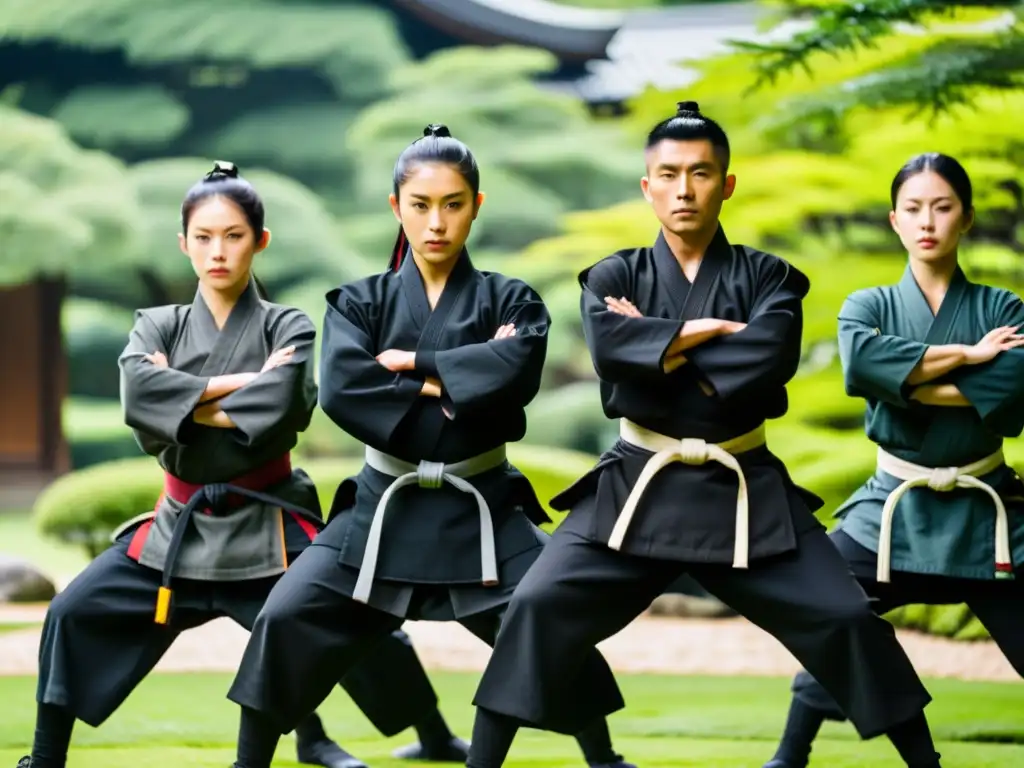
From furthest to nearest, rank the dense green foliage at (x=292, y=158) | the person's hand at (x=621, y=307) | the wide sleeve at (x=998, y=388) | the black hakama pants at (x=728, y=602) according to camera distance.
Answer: the dense green foliage at (x=292, y=158) < the wide sleeve at (x=998, y=388) < the person's hand at (x=621, y=307) < the black hakama pants at (x=728, y=602)

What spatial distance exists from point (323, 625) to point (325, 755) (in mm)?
974

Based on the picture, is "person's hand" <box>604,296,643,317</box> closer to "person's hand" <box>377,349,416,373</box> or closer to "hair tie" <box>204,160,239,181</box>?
"person's hand" <box>377,349,416,373</box>

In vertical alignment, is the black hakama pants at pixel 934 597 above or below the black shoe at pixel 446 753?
above

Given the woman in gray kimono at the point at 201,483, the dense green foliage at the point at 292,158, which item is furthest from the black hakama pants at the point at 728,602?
the dense green foliage at the point at 292,158

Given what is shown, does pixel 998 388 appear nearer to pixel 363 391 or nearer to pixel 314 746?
pixel 363 391

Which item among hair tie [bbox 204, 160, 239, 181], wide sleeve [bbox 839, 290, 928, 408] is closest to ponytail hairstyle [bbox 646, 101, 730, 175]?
wide sleeve [bbox 839, 290, 928, 408]

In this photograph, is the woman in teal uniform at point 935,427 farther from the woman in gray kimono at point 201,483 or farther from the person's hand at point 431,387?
the woman in gray kimono at point 201,483

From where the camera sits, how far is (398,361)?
3701 millimetres

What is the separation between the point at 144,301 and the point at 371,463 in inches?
367

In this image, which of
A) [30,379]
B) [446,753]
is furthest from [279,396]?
[30,379]

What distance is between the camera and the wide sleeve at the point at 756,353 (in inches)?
136

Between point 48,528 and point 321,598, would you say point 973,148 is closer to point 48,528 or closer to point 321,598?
point 321,598

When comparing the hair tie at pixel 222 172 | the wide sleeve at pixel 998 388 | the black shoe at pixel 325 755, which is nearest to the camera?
the wide sleeve at pixel 998 388

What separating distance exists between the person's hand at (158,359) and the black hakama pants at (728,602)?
1.22m
